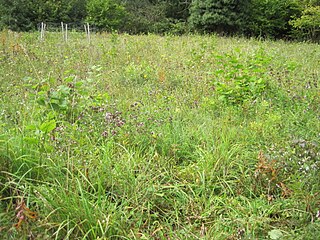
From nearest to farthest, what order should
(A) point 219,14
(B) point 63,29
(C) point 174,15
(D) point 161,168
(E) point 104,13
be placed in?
(D) point 161,168 < (B) point 63,29 < (A) point 219,14 < (E) point 104,13 < (C) point 174,15

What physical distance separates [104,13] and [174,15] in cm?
641

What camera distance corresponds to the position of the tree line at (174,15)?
19.7 meters

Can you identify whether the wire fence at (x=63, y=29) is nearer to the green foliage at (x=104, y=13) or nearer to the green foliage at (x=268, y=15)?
the green foliage at (x=104, y=13)

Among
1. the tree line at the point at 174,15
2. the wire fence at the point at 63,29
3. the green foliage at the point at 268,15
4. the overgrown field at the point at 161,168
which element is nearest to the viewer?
the overgrown field at the point at 161,168

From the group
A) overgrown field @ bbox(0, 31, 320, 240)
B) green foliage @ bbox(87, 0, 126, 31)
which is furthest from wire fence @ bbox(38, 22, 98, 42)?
overgrown field @ bbox(0, 31, 320, 240)

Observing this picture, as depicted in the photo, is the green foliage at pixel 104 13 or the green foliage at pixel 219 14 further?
the green foliage at pixel 104 13

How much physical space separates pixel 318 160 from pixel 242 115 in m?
1.41

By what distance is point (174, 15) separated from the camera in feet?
83.8

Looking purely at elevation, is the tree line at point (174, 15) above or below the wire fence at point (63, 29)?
above

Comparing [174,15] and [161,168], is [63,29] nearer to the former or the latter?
[174,15]

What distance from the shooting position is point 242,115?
372 cm

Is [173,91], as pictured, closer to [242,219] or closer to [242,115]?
[242,115]

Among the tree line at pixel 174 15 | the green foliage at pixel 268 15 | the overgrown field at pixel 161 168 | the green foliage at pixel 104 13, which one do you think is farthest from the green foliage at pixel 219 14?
the overgrown field at pixel 161 168


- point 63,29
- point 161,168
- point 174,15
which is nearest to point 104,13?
point 174,15
